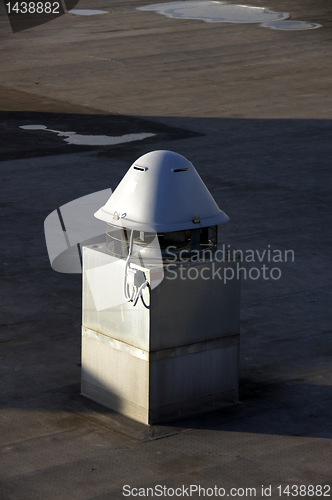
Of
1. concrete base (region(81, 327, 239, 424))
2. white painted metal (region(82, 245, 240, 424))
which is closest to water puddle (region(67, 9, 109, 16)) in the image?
white painted metal (region(82, 245, 240, 424))

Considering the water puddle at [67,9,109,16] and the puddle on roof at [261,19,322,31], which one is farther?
the water puddle at [67,9,109,16]

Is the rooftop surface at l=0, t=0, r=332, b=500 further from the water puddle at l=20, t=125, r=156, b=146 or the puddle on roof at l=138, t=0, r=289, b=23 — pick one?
the puddle on roof at l=138, t=0, r=289, b=23


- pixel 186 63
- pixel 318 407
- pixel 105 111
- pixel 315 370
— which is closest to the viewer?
pixel 318 407

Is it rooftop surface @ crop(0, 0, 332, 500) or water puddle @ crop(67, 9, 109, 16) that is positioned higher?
water puddle @ crop(67, 9, 109, 16)

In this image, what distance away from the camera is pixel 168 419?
9.66 m

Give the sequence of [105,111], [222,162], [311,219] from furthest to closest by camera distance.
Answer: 1. [105,111]
2. [222,162]
3. [311,219]

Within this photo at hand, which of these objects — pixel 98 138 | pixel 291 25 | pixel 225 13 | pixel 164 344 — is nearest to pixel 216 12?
pixel 225 13

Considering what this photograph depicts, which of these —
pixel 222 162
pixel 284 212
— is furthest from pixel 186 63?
pixel 284 212

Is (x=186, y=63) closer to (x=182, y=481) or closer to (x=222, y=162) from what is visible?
(x=222, y=162)

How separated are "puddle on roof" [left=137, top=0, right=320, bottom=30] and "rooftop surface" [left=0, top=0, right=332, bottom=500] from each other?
88cm

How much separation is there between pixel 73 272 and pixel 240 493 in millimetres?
6083

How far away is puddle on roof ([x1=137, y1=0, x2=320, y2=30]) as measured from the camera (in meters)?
36.8

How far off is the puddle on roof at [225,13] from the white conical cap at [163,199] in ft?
90.6

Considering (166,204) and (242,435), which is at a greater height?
(166,204)
